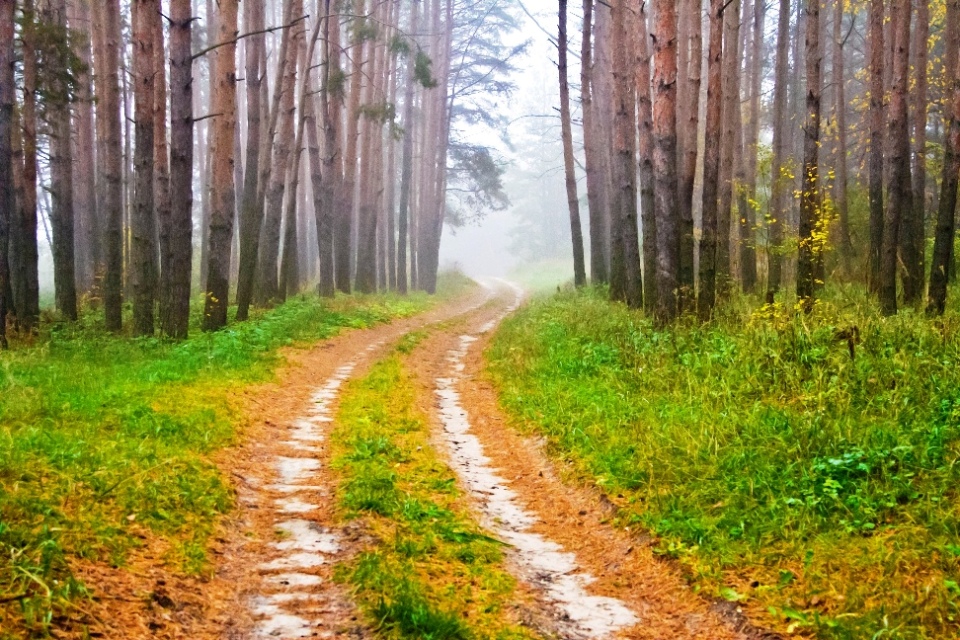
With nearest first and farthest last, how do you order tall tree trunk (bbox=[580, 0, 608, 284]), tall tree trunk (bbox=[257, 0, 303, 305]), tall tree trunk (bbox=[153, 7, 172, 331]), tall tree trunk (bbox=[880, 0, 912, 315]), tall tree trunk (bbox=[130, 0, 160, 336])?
tall tree trunk (bbox=[880, 0, 912, 315])
tall tree trunk (bbox=[130, 0, 160, 336])
tall tree trunk (bbox=[153, 7, 172, 331])
tall tree trunk (bbox=[257, 0, 303, 305])
tall tree trunk (bbox=[580, 0, 608, 284])

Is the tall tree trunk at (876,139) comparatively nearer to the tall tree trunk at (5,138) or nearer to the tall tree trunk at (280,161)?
the tall tree trunk at (280,161)

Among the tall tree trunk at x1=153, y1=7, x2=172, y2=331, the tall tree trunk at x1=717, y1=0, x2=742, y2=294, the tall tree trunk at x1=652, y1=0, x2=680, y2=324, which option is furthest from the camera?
the tall tree trunk at x1=717, y1=0, x2=742, y2=294

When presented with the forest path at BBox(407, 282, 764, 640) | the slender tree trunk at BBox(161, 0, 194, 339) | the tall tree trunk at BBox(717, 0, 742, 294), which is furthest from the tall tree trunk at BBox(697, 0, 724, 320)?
the slender tree trunk at BBox(161, 0, 194, 339)

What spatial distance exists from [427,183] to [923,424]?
32.7 m

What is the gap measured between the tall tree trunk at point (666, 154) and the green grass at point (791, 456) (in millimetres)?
2053

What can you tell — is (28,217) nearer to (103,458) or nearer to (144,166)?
(144,166)

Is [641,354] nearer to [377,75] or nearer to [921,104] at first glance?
[921,104]

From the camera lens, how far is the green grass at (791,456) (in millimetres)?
4707

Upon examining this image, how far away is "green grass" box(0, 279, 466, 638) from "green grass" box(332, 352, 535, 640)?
1141mm

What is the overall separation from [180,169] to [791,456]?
40.0 feet

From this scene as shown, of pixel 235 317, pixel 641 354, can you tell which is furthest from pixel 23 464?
pixel 235 317

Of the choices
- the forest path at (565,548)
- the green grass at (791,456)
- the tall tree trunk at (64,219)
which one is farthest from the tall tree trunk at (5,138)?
the green grass at (791,456)

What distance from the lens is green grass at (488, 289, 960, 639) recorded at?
15.4 feet

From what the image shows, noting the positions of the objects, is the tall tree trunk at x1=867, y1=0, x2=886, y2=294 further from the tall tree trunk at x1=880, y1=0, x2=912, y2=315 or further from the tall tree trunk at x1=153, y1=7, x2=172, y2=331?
the tall tree trunk at x1=153, y1=7, x2=172, y2=331
